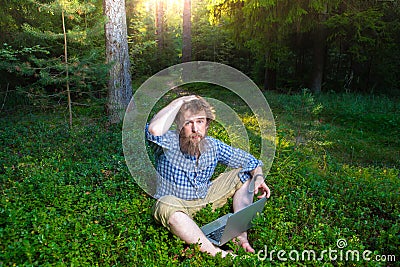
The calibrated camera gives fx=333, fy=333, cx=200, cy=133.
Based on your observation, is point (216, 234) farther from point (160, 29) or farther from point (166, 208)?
point (160, 29)

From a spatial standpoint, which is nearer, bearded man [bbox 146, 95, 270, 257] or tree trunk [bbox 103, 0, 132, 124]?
bearded man [bbox 146, 95, 270, 257]

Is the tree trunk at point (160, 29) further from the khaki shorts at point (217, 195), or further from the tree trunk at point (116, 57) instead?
the khaki shorts at point (217, 195)

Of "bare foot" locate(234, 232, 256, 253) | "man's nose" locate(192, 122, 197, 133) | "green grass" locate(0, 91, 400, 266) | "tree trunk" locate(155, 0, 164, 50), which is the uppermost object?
"tree trunk" locate(155, 0, 164, 50)

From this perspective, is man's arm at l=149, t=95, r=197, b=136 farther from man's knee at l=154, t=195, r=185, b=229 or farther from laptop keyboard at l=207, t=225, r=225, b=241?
laptop keyboard at l=207, t=225, r=225, b=241

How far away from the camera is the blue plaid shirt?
3.42 m

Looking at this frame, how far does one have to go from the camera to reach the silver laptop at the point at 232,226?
3.15 metres

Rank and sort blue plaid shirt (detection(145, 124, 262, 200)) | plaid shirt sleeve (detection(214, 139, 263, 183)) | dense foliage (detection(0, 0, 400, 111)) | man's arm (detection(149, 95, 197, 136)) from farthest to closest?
dense foliage (detection(0, 0, 400, 111)), plaid shirt sleeve (detection(214, 139, 263, 183)), blue plaid shirt (detection(145, 124, 262, 200)), man's arm (detection(149, 95, 197, 136))

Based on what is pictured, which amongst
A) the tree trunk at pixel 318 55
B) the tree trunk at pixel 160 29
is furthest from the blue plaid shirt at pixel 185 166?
the tree trunk at pixel 160 29

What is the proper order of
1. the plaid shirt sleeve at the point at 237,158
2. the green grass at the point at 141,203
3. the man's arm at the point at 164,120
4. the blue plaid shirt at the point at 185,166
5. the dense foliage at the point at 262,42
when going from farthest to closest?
the dense foliage at the point at 262,42
the plaid shirt sleeve at the point at 237,158
the blue plaid shirt at the point at 185,166
the man's arm at the point at 164,120
the green grass at the point at 141,203

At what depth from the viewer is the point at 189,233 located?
10.2 feet

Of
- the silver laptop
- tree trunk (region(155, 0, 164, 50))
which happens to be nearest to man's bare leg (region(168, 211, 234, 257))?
the silver laptop

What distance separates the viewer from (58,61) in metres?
6.66

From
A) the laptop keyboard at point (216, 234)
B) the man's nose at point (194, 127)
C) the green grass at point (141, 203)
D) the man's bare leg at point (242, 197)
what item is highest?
the man's nose at point (194, 127)

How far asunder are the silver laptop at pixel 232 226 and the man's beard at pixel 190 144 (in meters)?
0.75
